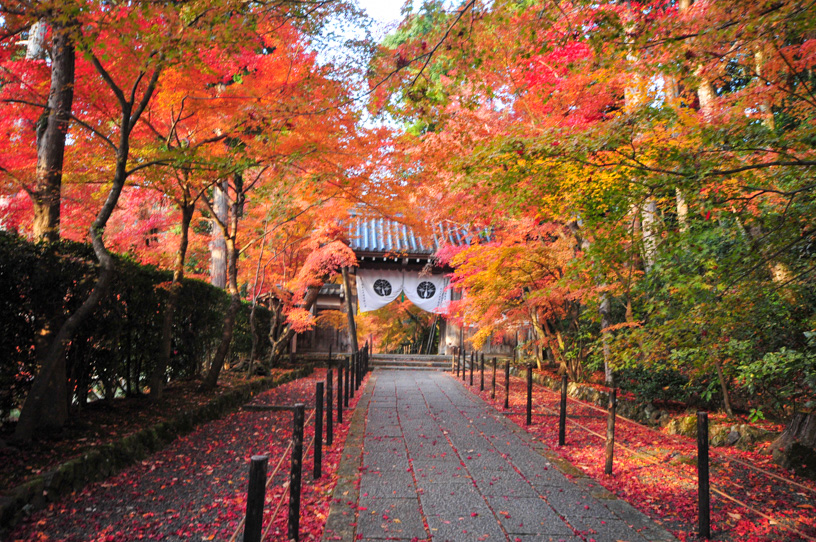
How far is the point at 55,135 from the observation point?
15.9 feet

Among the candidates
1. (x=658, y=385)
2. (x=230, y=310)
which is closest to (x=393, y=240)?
(x=230, y=310)

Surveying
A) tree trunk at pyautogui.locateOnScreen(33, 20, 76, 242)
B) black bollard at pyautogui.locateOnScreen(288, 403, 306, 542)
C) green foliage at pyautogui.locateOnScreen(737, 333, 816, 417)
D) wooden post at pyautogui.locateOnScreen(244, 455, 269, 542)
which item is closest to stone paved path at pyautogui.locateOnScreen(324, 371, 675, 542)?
black bollard at pyautogui.locateOnScreen(288, 403, 306, 542)

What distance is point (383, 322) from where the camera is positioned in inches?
814

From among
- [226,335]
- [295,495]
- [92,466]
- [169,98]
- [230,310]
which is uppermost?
[169,98]

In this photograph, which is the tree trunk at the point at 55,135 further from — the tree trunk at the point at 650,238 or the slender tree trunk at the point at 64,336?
the tree trunk at the point at 650,238

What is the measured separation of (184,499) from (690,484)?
13.9ft

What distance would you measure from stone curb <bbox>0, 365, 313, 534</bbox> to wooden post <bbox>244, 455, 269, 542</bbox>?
6.46 feet

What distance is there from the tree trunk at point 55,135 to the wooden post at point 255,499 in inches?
154

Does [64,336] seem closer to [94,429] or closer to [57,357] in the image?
[57,357]

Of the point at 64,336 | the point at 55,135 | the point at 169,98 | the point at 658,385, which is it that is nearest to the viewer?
the point at 64,336

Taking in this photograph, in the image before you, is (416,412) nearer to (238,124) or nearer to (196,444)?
(196,444)

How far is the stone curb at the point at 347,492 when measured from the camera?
3004 mm

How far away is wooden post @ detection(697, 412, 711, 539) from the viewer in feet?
10.3

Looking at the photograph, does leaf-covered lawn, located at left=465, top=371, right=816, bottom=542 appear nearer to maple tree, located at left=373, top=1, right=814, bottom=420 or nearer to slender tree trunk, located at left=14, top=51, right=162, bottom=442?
maple tree, located at left=373, top=1, right=814, bottom=420
